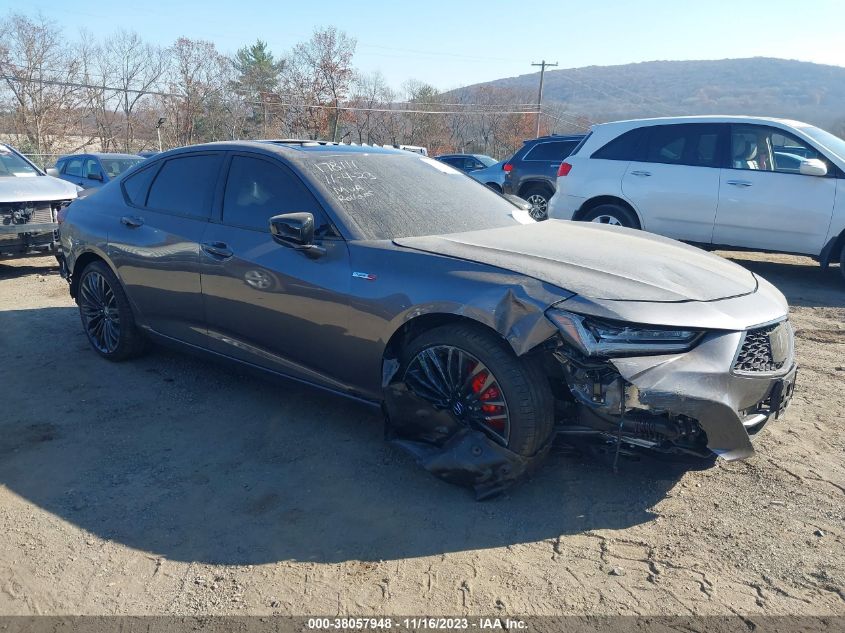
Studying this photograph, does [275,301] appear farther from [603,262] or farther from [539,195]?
[539,195]

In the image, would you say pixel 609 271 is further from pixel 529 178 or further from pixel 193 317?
pixel 529 178

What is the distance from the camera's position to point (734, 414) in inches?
109

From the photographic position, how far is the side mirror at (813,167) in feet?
23.0

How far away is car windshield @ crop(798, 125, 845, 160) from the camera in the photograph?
7258mm

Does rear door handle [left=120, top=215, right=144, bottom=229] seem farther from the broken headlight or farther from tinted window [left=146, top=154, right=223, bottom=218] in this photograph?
the broken headlight

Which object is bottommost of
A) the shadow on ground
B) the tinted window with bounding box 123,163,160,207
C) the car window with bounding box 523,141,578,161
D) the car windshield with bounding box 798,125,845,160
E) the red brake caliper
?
the shadow on ground

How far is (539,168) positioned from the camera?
491 inches

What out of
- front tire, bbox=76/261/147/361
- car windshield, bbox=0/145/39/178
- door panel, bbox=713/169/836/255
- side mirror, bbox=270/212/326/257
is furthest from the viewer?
car windshield, bbox=0/145/39/178

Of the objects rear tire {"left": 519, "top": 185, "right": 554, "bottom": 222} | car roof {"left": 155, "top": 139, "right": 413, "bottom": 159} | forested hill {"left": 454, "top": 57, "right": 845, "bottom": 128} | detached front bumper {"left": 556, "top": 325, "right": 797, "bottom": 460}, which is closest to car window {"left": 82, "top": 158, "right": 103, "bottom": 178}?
rear tire {"left": 519, "top": 185, "right": 554, "bottom": 222}

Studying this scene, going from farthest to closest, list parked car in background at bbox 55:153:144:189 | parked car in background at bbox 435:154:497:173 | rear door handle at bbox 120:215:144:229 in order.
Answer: parked car in background at bbox 435:154:497:173, parked car in background at bbox 55:153:144:189, rear door handle at bbox 120:215:144:229

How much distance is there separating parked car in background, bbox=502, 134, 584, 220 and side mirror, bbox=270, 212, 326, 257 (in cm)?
927

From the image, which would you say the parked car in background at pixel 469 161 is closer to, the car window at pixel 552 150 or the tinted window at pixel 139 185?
the car window at pixel 552 150

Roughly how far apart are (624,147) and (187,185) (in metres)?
5.84

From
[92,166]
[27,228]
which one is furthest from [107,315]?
[92,166]
